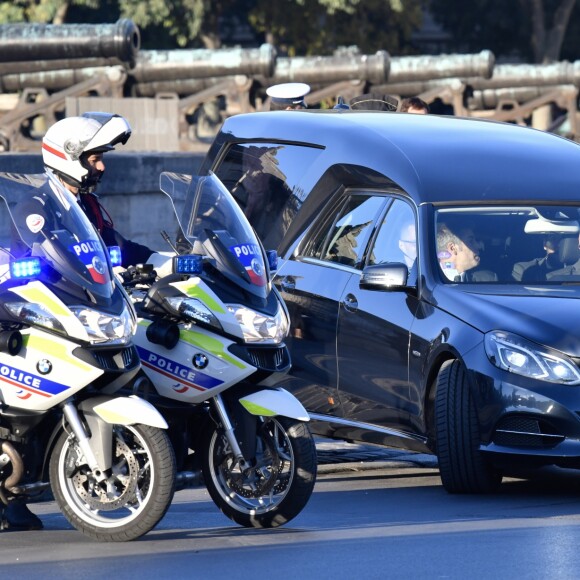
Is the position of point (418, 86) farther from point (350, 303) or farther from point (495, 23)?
point (350, 303)

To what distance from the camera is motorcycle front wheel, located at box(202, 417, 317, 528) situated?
6973 mm

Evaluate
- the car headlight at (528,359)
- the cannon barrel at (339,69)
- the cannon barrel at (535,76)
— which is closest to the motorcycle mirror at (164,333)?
the car headlight at (528,359)

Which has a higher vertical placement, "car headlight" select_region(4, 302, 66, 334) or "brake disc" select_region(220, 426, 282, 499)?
"car headlight" select_region(4, 302, 66, 334)

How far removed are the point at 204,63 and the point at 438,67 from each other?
553cm

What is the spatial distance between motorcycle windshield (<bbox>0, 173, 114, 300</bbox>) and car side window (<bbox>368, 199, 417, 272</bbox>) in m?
2.40

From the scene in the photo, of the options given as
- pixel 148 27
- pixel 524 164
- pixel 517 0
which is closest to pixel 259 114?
pixel 524 164

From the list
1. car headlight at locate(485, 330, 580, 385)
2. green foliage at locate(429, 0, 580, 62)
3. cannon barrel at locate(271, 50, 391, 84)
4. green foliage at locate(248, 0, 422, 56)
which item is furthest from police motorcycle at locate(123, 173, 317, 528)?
green foliage at locate(429, 0, 580, 62)

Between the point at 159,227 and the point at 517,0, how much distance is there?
4487 centimetres

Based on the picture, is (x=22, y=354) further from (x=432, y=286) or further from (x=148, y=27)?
(x=148, y=27)

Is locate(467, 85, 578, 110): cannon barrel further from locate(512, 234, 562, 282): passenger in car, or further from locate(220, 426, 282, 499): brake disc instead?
locate(220, 426, 282, 499): brake disc

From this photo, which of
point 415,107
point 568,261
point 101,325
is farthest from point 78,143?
point 415,107

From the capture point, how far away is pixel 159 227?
15133 millimetres

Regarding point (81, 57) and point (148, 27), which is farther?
point (148, 27)

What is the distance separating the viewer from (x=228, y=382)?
6.93m
